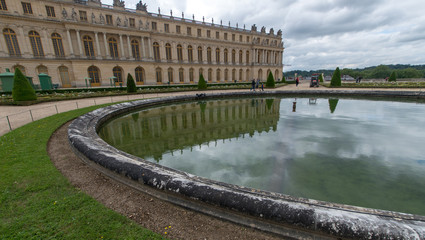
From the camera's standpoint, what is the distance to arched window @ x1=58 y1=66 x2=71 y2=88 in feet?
102

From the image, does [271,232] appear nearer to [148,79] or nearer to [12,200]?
[12,200]

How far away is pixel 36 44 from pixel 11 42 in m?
2.75

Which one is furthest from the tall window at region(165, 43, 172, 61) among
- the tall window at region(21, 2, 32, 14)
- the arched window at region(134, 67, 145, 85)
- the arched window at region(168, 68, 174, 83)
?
the tall window at region(21, 2, 32, 14)

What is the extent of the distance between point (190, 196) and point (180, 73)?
43.9 m

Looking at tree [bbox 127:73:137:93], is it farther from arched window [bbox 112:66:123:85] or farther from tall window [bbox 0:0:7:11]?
tall window [bbox 0:0:7:11]

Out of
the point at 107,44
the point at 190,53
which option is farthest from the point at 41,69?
the point at 190,53

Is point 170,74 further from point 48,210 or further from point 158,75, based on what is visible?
point 48,210


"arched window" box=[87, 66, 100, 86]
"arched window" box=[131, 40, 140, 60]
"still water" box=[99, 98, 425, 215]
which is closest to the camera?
"still water" box=[99, 98, 425, 215]

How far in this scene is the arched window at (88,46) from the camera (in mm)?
32500

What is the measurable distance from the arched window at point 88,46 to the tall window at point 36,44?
6.01 metres

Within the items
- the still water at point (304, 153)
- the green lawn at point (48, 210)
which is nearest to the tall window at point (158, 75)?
the still water at point (304, 153)

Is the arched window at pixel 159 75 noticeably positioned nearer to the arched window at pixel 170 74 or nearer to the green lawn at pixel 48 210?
the arched window at pixel 170 74

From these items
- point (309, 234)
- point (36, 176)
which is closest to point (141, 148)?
point (36, 176)

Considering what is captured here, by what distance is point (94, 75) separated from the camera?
33.6 m
